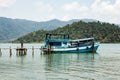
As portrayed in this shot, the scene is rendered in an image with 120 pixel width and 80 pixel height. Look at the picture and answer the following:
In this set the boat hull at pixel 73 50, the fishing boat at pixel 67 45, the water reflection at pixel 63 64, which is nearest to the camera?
the water reflection at pixel 63 64

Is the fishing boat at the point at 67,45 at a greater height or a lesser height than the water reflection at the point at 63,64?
greater

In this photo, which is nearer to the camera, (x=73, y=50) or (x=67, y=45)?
(x=67, y=45)

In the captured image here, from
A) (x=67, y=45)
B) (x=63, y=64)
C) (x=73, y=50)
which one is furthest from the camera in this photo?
(x=73, y=50)

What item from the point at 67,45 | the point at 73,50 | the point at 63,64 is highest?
the point at 67,45

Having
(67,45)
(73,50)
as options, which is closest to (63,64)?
(67,45)

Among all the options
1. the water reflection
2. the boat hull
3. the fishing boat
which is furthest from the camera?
the fishing boat

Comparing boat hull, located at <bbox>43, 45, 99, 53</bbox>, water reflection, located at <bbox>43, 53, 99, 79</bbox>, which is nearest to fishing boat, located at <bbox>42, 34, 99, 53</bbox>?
boat hull, located at <bbox>43, 45, 99, 53</bbox>

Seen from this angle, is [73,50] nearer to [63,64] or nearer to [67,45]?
[67,45]

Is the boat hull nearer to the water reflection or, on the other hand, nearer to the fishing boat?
the fishing boat

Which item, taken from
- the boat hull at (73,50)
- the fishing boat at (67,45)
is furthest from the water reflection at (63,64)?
the fishing boat at (67,45)

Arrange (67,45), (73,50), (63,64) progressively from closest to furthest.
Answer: (63,64) → (67,45) → (73,50)

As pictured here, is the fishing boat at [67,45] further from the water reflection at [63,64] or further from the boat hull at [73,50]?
the water reflection at [63,64]

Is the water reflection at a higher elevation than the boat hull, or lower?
lower

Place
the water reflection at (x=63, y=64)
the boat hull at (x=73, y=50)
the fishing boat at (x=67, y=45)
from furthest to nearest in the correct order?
the fishing boat at (x=67, y=45), the boat hull at (x=73, y=50), the water reflection at (x=63, y=64)
